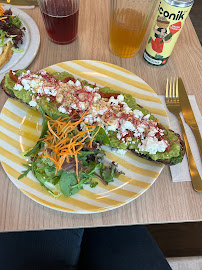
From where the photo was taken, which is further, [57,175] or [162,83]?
[162,83]

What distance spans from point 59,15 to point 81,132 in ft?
2.42

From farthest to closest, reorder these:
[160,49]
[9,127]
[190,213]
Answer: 1. [160,49]
2. [9,127]
3. [190,213]

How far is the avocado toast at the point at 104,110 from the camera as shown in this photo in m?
0.91

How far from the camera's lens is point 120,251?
1.12 metres

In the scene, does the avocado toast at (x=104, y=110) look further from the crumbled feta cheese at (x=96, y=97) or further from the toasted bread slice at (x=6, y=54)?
the toasted bread slice at (x=6, y=54)

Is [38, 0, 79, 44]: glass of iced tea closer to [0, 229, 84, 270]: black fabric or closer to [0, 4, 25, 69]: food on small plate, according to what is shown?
[0, 4, 25, 69]: food on small plate

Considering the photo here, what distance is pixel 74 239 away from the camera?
3.79ft

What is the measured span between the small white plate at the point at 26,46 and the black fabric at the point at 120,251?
3.29 ft

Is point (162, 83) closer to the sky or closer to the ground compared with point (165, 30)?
closer to the ground

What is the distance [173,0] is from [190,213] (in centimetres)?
88

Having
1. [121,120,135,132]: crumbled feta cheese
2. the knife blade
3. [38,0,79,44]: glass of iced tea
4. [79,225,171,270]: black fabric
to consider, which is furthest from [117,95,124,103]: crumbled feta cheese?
[79,225,171,270]: black fabric

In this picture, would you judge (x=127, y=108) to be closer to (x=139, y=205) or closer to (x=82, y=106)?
(x=82, y=106)

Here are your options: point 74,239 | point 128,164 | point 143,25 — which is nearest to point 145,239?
point 74,239

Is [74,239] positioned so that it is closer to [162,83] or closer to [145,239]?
[145,239]
